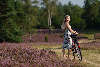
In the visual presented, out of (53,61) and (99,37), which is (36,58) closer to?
(53,61)

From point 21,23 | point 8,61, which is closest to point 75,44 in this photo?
point 8,61

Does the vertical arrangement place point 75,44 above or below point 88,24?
above

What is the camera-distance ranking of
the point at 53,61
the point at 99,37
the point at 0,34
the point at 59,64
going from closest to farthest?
the point at 59,64 < the point at 53,61 < the point at 99,37 < the point at 0,34

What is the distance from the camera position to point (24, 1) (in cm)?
6122

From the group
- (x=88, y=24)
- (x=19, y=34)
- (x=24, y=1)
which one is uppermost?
(x=24, y=1)

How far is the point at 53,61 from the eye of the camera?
31.1 feet

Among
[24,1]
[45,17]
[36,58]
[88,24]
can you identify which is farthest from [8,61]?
[88,24]

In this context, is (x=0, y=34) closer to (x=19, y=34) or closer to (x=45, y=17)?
(x=19, y=34)

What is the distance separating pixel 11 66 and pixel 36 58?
1.52 m

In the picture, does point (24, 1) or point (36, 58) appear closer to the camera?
point (36, 58)

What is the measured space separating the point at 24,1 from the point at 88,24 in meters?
40.2

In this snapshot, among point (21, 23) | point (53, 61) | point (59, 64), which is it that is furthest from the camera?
point (21, 23)

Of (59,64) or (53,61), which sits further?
(53,61)

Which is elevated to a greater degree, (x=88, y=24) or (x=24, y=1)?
(x=24, y=1)
